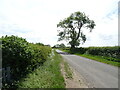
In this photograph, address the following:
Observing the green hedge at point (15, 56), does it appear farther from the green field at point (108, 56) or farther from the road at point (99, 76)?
the green field at point (108, 56)

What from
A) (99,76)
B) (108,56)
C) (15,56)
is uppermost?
(15,56)

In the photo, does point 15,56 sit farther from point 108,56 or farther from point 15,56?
point 108,56

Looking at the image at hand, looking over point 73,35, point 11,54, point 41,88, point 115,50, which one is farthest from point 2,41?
point 73,35

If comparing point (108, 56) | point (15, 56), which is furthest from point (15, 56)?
point (108, 56)

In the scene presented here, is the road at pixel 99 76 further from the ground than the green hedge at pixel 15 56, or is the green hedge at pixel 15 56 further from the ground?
the green hedge at pixel 15 56

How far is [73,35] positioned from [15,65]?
4382 cm

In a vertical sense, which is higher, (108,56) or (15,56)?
(15,56)

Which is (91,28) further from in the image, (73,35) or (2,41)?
(2,41)

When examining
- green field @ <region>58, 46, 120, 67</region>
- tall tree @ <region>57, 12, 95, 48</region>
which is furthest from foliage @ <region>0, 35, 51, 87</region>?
tall tree @ <region>57, 12, 95, 48</region>

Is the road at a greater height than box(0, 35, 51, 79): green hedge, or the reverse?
box(0, 35, 51, 79): green hedge

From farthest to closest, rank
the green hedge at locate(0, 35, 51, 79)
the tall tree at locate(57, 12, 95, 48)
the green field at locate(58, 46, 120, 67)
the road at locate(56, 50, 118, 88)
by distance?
the tall tree at locate(57, 12, 95, 48)
the green field at locate(58, 46, 120, 67)
the road at locate(56, 50, 118, 88)
the green hedge at locate(0, 35, 51, 79)

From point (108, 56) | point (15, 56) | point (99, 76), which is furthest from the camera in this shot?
point (108, 56)

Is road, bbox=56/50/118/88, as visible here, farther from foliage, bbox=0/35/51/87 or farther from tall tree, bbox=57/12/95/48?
tall tree, bbox=57/12/95/48

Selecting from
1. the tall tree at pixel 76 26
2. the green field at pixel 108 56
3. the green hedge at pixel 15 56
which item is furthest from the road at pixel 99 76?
the tall tree at pixel 76 26
